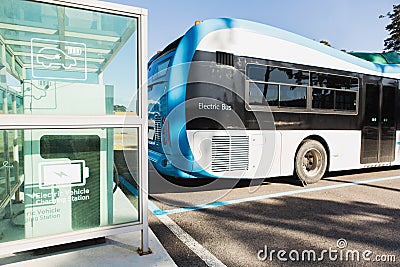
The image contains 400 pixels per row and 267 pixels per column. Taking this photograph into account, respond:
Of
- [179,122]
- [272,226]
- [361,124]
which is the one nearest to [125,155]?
[179,122]

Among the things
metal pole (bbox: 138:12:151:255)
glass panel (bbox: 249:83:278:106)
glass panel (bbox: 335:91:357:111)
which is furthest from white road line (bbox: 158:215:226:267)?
glass panel (bbox: 335:91:357:111)

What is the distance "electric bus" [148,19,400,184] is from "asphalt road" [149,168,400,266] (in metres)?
0.53

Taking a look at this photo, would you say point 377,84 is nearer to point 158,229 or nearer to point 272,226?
point 272,226

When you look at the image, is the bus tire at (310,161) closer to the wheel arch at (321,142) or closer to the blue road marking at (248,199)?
the wheel arch at (321,142)

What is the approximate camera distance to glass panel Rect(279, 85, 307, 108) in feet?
17.6

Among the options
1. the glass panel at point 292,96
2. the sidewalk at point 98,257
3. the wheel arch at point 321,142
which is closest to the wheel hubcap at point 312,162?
the wheel arch at point 321,142

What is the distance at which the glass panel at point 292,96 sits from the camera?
212 inches

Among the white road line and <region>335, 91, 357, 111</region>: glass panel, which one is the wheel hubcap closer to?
<region>335, 91, 357, 111</region>: glass panel

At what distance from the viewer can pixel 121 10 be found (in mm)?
2680

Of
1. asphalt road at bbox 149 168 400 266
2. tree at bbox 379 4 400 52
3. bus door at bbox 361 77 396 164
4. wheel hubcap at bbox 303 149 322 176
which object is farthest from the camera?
tree at bbox 379 4 400 52

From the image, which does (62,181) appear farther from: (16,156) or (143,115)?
(143,115)

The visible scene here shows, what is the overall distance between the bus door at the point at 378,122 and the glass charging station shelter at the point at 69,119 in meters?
5.96

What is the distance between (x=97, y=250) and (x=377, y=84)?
7.19 metres

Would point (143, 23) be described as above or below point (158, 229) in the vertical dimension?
above
